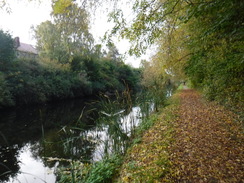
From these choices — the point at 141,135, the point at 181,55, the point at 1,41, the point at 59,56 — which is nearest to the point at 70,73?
the point at 59,56

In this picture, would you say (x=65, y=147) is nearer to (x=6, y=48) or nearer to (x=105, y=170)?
(x=105, y=170)

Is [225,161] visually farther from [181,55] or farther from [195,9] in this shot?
[181,55]

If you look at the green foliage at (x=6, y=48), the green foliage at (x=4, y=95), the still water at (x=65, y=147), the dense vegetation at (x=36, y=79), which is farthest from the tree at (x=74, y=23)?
the green foliage at (x=6, y=48)

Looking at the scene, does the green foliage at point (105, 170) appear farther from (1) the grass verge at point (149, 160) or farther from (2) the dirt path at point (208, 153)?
(2) the dirt path at point (208, 153)

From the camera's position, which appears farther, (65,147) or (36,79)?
(36,79)

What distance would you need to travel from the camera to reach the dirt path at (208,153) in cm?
204

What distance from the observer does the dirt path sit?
204 cm

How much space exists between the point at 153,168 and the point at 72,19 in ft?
8.77

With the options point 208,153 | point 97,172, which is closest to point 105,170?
point 97,172

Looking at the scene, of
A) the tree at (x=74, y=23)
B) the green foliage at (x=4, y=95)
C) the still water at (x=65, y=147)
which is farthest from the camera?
the green foliage at (x=4, y=95)

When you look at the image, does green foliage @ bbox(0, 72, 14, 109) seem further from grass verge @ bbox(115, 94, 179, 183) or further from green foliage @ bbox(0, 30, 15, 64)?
grass verge @ bbox(115, 94, 179, 183)

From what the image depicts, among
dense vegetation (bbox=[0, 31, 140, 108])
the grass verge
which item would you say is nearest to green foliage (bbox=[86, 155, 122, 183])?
the grass verge

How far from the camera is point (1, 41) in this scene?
12047 millimetres

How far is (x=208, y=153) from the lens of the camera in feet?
8.50
